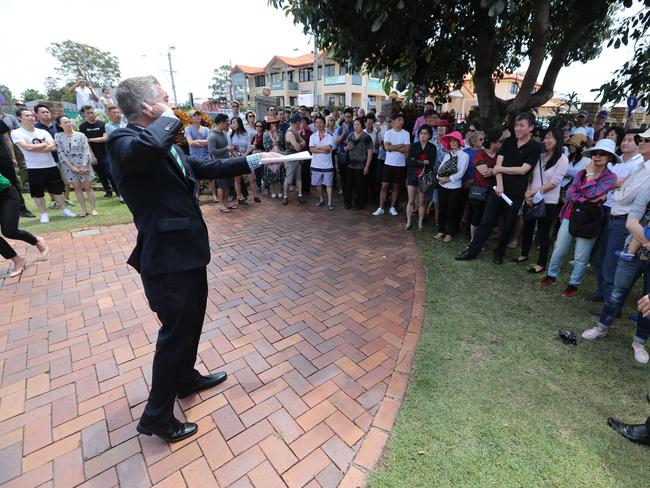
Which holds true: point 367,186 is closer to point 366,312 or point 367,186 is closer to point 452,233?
point 452,233

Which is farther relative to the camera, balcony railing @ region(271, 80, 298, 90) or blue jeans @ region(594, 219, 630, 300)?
balcony railing @ region(271, 80, 298, 90)

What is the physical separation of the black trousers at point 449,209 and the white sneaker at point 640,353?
2.96 metres

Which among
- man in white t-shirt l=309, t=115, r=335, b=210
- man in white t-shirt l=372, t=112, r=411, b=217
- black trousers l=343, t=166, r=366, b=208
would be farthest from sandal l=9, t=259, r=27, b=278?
man in white t-shirt l=372, t=112, r=411, b=217

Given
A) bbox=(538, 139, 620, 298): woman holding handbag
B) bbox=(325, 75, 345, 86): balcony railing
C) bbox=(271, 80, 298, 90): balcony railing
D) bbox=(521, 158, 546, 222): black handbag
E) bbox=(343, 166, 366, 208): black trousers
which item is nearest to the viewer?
bbox=(538, 139, 620, 298): woman holding handbag

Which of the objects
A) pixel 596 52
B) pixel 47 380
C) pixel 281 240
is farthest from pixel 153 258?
pixel 596 52

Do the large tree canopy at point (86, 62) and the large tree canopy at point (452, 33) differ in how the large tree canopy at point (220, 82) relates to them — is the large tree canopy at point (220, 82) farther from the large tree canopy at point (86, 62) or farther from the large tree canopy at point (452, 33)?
the large tree canopy at point (452, 33)

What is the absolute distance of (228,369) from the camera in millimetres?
2746

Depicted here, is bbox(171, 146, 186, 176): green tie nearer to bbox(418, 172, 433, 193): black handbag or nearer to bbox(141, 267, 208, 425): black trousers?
bbox(141, 267, 208, 425): black trousers

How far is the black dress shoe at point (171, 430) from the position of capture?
2.04m

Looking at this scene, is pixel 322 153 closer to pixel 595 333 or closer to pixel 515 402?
pixel 595 333

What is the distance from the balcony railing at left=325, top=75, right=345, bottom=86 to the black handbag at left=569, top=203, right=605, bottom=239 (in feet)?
129

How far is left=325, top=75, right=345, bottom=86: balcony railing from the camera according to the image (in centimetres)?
3838

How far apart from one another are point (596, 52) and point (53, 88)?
221 ft

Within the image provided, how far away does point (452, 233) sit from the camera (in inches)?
220
